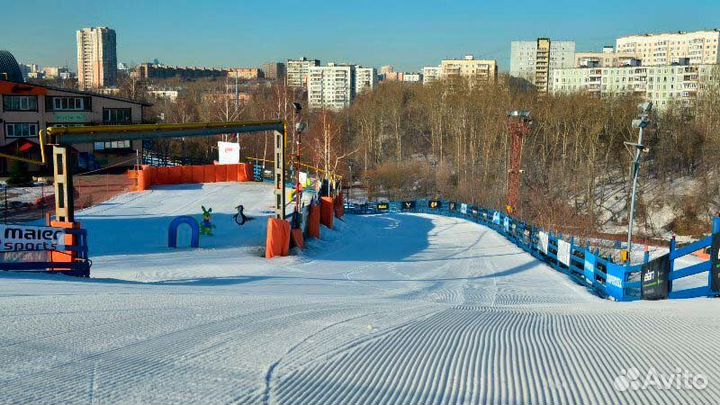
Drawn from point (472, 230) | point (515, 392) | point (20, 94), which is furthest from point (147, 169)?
point (515, 392)

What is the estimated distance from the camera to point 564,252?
19.7 metres

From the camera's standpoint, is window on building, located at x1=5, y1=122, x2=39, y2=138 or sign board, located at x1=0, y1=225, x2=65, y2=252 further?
window on building, located at x1=5, y1=122, x2=39, y2=138

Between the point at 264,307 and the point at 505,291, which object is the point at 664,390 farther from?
the point at 505,291

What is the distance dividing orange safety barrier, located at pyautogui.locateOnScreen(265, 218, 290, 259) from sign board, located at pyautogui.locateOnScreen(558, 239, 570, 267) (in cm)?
854

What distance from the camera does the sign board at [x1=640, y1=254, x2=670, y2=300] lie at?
13.2 meters

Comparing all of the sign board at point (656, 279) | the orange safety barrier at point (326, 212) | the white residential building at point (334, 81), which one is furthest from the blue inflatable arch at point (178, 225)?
the white residential building at point (334, 81)

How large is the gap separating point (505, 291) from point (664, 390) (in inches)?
401

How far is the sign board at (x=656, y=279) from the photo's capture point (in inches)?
520

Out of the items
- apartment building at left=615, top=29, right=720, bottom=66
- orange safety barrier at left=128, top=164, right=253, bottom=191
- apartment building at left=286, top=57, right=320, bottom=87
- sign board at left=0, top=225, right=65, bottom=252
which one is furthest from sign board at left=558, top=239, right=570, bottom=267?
apartment building at left=286, top=57, right=320, bottom=87

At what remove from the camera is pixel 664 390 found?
5277mm

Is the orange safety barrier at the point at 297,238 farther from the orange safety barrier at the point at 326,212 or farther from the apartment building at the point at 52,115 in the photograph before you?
the apartment building at the point at 52,115

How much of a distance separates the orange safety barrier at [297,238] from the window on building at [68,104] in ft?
90.7

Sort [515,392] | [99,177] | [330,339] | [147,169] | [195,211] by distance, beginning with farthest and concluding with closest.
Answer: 1. [99,177]
2. [147,169]
3. [195,211]
4. [330,339]
5. [515,392]

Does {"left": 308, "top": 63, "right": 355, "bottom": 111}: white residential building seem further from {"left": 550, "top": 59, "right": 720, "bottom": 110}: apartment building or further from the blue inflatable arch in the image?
the blue inflatable arch
